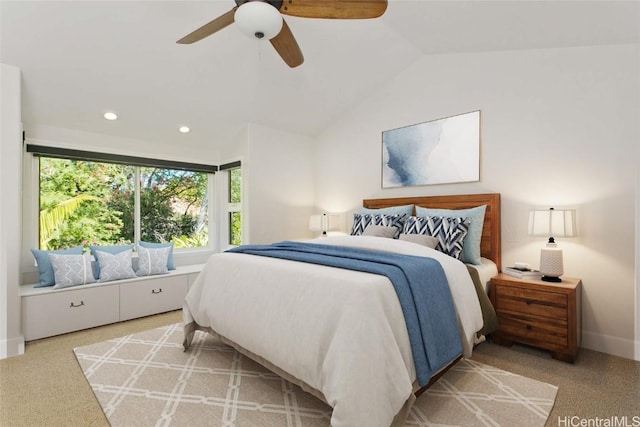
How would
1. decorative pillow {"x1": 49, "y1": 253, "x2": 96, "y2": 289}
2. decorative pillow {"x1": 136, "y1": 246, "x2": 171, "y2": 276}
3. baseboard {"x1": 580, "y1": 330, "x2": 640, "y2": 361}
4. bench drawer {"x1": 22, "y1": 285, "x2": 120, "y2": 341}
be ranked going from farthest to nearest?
1. decorative pillow {"x1": 136, "y1": 246, "x2": 171, "y2": 276}
2. decorative pillow {"x1": 49, "y1": 253, "x2": 96, "y2": 289}
3. bench drawer {"x1": 22, "y1": 285, "x2": 120, "y2": 341}
4. baseboard {"x1": 580, "y1": 330, "x2": 640, "y2": 361}

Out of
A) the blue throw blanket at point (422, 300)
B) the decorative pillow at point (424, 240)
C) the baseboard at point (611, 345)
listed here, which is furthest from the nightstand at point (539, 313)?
the blue throw blanket at point (422, 300)

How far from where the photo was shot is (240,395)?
1.92 m

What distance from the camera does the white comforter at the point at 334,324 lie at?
1.37 meters

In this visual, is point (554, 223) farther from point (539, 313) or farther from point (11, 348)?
point (11, 348)

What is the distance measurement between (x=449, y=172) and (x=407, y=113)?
0.93 metres

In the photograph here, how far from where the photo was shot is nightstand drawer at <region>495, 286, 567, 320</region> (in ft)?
7.64

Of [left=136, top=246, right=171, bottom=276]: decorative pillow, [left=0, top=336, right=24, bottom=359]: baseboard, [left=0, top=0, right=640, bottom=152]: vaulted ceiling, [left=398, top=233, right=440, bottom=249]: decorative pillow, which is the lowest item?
[left=0, top=336, right=24, bottom=359]: baseboard

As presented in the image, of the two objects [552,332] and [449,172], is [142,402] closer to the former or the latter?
[552,332]

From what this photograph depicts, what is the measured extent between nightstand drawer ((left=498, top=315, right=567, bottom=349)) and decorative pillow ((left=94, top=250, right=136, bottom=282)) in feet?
12.0

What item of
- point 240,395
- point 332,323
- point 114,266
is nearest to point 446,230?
point 332,323

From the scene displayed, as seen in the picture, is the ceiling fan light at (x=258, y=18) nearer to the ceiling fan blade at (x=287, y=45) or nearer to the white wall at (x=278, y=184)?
the ceiling fan blade at (x=287, y=45)

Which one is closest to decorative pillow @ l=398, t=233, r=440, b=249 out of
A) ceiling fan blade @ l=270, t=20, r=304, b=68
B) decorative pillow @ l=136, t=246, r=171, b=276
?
ceiling fan blade @ l=270, t=20, r=304, b=68

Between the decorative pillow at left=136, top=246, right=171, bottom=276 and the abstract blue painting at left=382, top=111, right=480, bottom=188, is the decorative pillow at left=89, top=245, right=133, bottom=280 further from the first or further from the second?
the abstract blue painting at left=382, top=111, right=480, bottom=188

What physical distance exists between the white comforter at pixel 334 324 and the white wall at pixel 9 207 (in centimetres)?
165
